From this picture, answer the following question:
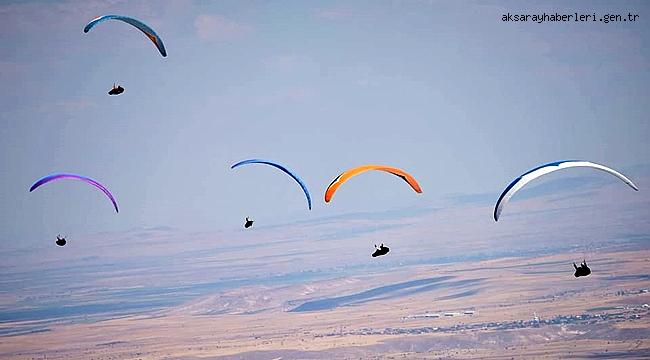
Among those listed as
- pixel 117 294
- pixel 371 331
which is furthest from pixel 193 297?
pixel 371 331

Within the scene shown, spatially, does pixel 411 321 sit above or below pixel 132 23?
above

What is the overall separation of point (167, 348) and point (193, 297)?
5748 cm

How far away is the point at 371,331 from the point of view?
14488cm

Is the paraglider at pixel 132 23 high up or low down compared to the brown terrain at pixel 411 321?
down

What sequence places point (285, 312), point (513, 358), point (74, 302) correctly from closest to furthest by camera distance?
point (513, 358)
point (285, 312)
point (74, 302)

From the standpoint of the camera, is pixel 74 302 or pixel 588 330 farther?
pixel 74 302

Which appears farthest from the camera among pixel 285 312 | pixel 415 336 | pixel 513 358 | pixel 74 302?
pixel 74 302

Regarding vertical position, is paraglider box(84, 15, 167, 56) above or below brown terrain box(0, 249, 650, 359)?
below

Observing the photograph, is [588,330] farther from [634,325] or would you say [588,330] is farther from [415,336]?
[415,336]

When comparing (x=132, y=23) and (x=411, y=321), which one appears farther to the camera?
(x=411, y=321)

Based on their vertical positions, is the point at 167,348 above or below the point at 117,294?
below

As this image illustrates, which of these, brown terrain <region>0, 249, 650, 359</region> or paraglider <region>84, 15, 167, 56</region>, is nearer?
paraglider <region>84, 15, 167, 56</region>

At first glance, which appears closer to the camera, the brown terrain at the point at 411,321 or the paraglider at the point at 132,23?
the paraglider at the point at 132,23

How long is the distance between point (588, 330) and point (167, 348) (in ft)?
155
